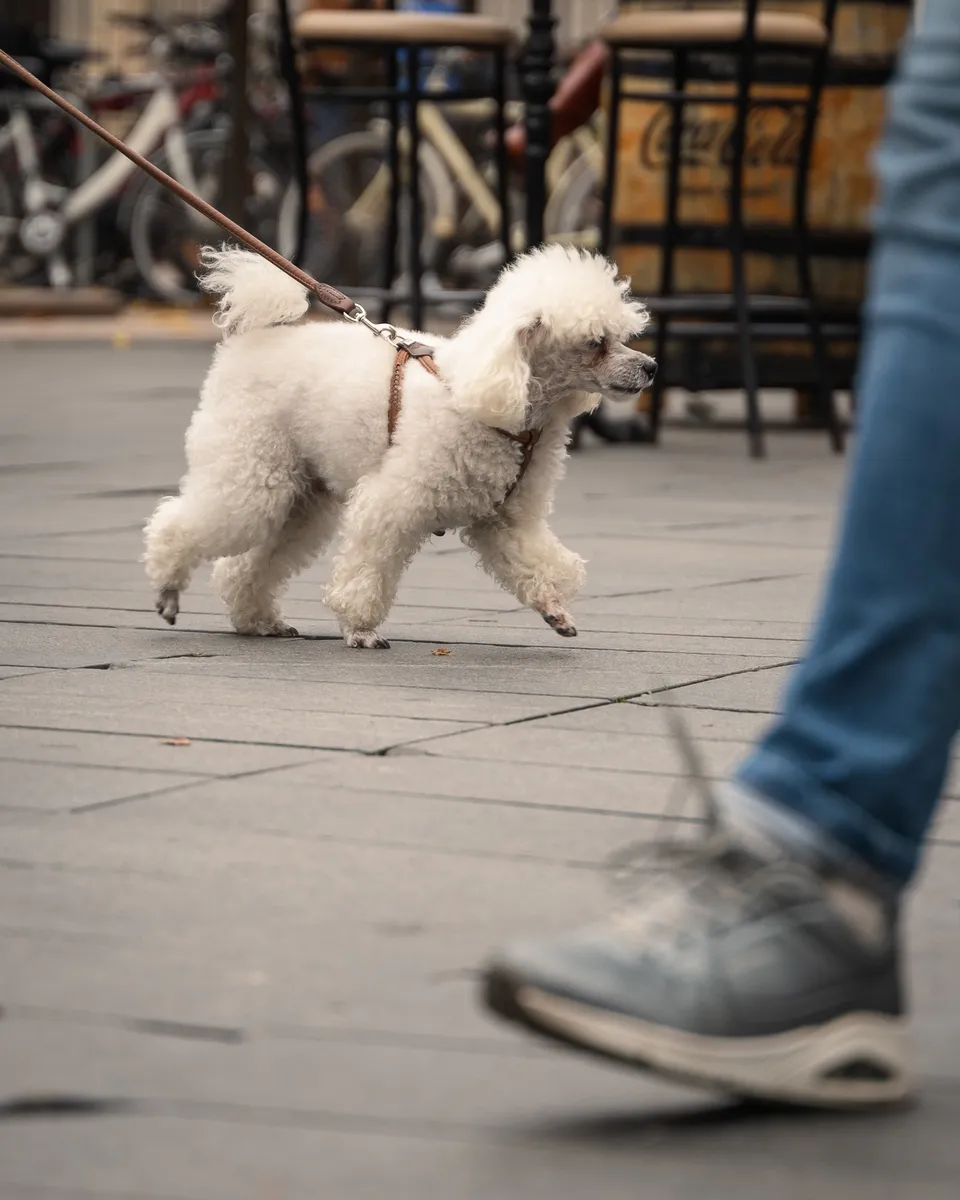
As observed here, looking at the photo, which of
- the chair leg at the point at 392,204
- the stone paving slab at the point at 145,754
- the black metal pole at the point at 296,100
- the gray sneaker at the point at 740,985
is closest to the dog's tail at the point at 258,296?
the stone paving slab at the point at 145,754

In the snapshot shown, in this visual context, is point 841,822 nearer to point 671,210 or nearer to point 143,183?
point 671,210

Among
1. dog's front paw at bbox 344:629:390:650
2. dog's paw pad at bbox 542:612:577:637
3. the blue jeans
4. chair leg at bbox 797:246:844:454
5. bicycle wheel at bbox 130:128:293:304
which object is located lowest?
bicycle wheel at bbox 130:128:293:304

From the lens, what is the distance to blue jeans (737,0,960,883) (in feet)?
6.45

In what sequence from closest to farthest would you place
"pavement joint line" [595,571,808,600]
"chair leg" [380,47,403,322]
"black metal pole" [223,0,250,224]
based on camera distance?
"pavement joint line" [595,571,808,600], "chair leg" [380,47,403,322], "black metal pole" [223,0,250,224]

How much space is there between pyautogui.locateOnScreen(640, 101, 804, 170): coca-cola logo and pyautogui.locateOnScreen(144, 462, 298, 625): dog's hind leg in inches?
185

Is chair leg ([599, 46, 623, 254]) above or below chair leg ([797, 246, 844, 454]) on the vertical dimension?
above

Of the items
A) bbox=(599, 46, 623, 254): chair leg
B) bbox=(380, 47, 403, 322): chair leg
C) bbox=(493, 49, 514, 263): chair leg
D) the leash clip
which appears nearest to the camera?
the leash clip

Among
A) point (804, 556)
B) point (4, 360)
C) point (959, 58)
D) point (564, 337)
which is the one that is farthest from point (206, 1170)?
point (4, 360)

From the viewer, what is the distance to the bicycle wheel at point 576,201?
14227 millimetres

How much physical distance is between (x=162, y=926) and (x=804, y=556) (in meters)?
3.66

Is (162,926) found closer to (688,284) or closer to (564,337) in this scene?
(564,337)

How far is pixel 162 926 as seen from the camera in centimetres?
244

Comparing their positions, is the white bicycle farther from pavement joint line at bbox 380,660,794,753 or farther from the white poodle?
pavement joint line at bbox 380,660,794,753

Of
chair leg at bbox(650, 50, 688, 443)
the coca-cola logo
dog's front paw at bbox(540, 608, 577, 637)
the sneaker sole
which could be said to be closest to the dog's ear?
dog's front paw at bbox(540, 608, 577, 637)
